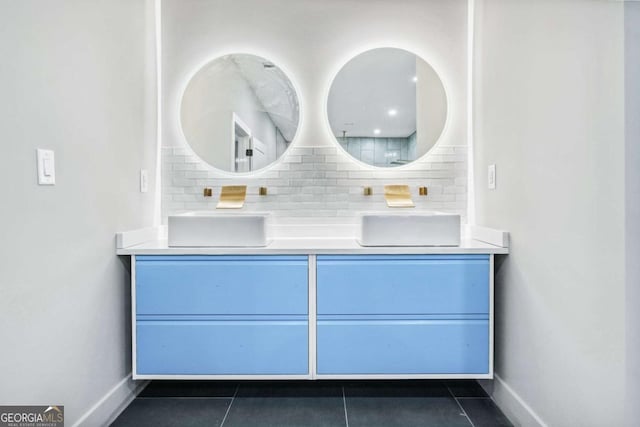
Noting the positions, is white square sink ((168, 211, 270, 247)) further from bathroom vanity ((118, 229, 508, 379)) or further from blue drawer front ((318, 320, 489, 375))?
blue drawer front ((318, 320, 489, 375))

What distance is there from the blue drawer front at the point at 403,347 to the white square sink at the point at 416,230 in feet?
1.25

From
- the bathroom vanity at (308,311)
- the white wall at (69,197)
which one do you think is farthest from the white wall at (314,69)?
the bathroom vanity at (308,311)

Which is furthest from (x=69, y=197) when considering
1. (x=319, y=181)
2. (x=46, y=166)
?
(x=319, y=181)

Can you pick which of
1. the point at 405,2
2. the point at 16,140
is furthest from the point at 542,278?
the point at 16,140

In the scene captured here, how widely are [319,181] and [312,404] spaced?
1.25 metres

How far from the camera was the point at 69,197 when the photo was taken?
4.70ft

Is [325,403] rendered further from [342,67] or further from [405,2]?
[405,2]

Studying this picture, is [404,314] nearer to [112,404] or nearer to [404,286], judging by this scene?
[404,286]

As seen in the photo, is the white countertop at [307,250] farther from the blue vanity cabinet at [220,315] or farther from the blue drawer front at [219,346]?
the blue drawer front at [219,346]

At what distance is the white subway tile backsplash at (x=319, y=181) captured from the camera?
7.50 ft

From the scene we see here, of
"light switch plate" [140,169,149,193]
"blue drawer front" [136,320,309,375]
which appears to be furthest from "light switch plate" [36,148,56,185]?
"blue drawer front" [136,320,309,375]

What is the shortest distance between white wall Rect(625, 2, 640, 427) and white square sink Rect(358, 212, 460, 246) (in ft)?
2.46

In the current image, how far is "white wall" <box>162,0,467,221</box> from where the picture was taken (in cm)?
226

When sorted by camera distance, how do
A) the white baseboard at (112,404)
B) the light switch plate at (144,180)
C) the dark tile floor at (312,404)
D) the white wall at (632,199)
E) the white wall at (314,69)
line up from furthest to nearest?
the white wall at (314,69) → the light switch plate at (144,180) → the dark tile floor at (312,404) → the white baseboard at (112,404) → the white wall at (632,199)
